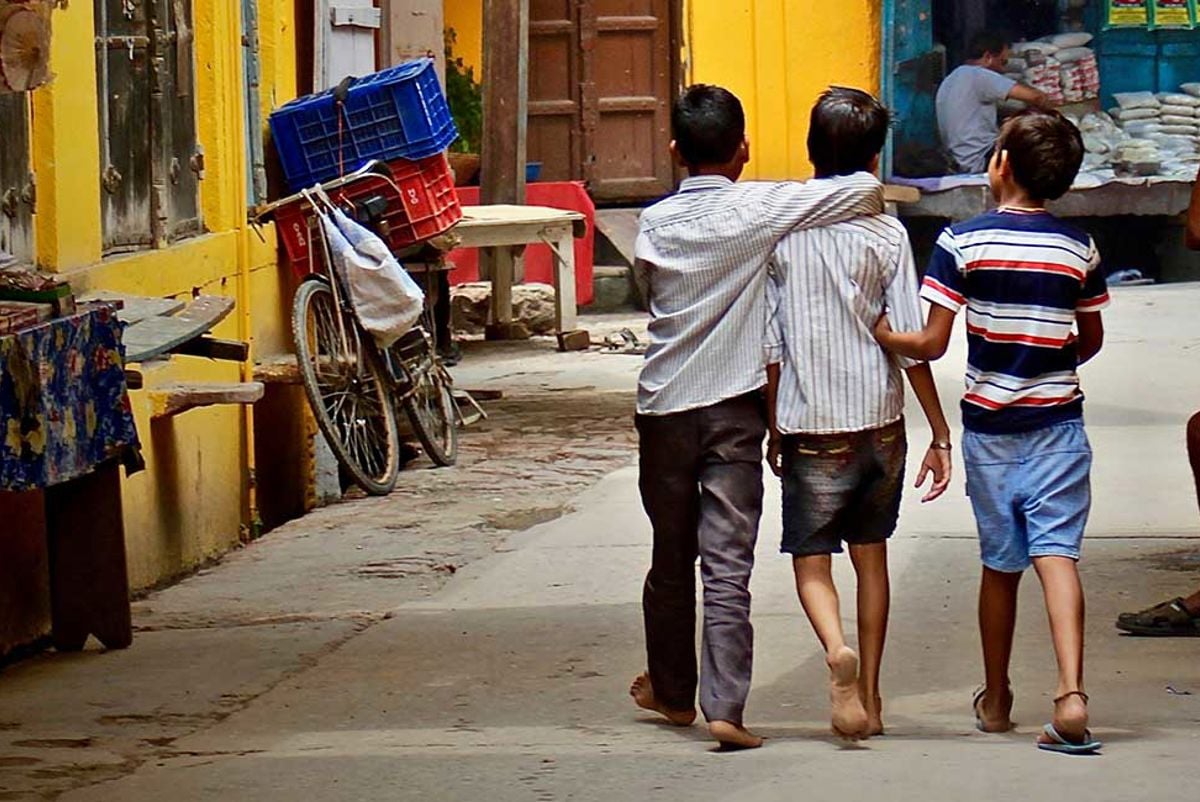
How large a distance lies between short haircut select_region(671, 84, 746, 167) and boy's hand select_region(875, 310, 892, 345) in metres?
0.51

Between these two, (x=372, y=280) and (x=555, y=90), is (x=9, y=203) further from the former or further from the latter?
(x=555, y=90)

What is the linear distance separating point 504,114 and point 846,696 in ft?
35.1

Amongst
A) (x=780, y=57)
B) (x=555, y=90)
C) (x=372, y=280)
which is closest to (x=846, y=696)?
(x=372, y=280)

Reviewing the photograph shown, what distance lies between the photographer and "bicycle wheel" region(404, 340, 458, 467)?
1033 cm

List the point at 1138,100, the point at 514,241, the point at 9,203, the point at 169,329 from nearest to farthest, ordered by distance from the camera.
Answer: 1. the point at 169,329
2. the point at 9,203
3. the point at 514,241
4. the point at 1138,100

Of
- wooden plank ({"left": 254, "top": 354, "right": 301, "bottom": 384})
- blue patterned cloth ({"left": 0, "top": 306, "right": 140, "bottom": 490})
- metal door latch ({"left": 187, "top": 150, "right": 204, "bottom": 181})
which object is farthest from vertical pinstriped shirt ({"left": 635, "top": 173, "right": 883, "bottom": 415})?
wooden plank ({"left": 254, "top": 354, "right": 301, "bottom": 384})

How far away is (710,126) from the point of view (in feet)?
16.4

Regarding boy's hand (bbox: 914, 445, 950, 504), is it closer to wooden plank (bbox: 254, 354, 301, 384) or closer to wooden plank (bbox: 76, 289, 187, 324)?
wooden plank (bbox: 76, 289, 187, 324)

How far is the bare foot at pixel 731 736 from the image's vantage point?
16.0ft

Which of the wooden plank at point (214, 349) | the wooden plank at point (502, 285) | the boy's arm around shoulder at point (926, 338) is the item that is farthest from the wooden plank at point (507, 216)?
the boy's arm around shoulder at point (926, 338)

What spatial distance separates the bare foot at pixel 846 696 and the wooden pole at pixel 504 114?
1031cm

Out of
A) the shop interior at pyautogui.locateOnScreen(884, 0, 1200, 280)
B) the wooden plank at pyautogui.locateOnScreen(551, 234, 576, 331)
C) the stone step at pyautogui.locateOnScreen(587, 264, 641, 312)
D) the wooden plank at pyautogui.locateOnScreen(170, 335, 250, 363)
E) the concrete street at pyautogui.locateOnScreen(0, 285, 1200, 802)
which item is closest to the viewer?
the concrete street at pyautogui.locateOnScreen(0, 285, 1200, 802)

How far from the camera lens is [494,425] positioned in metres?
11.7

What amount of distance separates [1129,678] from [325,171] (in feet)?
18.6
